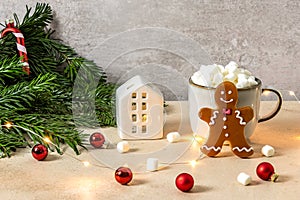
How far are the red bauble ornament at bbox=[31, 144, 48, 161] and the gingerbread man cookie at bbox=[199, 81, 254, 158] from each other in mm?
269

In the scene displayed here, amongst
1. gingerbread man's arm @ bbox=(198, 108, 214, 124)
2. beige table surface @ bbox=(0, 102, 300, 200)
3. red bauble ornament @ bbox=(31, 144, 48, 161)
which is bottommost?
beige table surface @ bbox=(0, 102, 300, 200)

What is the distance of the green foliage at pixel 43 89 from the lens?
41.4 inches

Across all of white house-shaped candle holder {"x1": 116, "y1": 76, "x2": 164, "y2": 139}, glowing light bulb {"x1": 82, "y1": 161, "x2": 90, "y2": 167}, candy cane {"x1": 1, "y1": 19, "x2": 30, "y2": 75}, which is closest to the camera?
Answer: glowing light bulb {"x1": 82, "y1": 161, "x2": 90, "y2": 167}

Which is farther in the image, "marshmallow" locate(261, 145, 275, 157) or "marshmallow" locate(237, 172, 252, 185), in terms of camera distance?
"marshmallow" locate(261, 145, 275, 157)

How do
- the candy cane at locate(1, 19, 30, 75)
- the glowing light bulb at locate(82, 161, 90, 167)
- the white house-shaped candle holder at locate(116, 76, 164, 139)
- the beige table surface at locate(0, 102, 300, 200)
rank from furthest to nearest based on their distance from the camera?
the candy cane at locate(1, 19, 30, 75)
the white house-shaped candle holder at locate(116, 76, 164, 139)
the glowing light bulb at locate(82, 161, 90, 167)
the beige table surface at locate(0, 102, 300, 200)

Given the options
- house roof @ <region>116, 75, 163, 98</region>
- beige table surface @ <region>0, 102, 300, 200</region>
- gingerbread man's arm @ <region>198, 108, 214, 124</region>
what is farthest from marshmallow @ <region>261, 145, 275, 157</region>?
house roof @ <region>116, 75, 163, 98</region>

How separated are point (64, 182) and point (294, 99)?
66cm

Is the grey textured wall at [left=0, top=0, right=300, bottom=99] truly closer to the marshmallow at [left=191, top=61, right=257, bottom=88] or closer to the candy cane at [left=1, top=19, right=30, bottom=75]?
the candy cane at [left=1, top=19, right=30, bottom=75]

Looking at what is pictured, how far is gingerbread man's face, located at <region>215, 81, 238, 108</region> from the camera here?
100 cm

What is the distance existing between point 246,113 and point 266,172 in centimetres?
→ 13

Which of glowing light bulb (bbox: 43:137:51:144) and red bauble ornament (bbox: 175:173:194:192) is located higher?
glowing light bulb (bbox: 43:137:51:144)

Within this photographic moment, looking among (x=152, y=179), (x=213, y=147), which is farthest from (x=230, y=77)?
(x=152, y=179)

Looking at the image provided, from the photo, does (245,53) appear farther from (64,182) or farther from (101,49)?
(64,182)

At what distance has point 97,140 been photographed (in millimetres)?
1040
